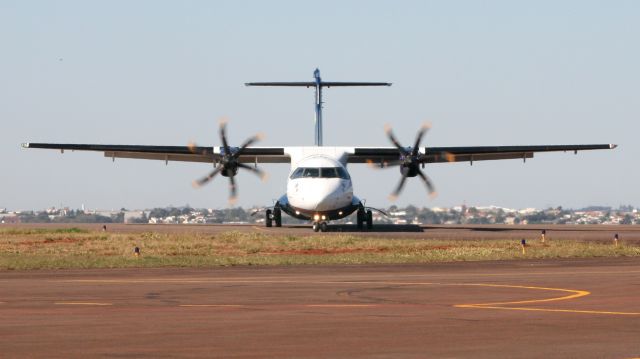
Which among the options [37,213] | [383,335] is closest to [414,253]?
[383,335]

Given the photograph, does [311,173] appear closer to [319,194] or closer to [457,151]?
[319,194]

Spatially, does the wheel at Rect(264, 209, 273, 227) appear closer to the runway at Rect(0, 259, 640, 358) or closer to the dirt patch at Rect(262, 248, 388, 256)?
the dirt patch at Rect(262, 248, 388, 256)

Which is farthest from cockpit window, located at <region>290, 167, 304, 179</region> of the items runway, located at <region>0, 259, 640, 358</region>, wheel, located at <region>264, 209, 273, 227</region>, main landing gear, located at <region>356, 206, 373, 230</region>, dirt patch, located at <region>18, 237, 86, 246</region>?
runway, located at <region>0, 259, 640, 358</region>

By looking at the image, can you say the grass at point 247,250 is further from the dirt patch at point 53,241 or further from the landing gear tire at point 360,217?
the landing gear tire at point 360,217

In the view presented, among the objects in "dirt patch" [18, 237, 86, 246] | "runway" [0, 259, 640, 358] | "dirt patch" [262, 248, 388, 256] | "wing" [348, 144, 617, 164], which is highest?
"wing" [348, 144, 617, 164]

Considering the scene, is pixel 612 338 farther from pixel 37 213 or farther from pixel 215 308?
pixel 37 213

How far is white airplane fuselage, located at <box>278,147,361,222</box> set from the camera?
51500mm

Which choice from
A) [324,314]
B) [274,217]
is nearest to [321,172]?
[274,217]

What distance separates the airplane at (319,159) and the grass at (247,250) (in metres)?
4.23

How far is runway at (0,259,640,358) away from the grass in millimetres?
5620

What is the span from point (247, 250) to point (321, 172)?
11.6m

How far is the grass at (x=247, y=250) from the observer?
33812mm

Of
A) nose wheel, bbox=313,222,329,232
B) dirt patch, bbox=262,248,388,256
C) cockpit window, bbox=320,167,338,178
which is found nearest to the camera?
dirt patch, bbox=262,248,388,256

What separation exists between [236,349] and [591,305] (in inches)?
299
